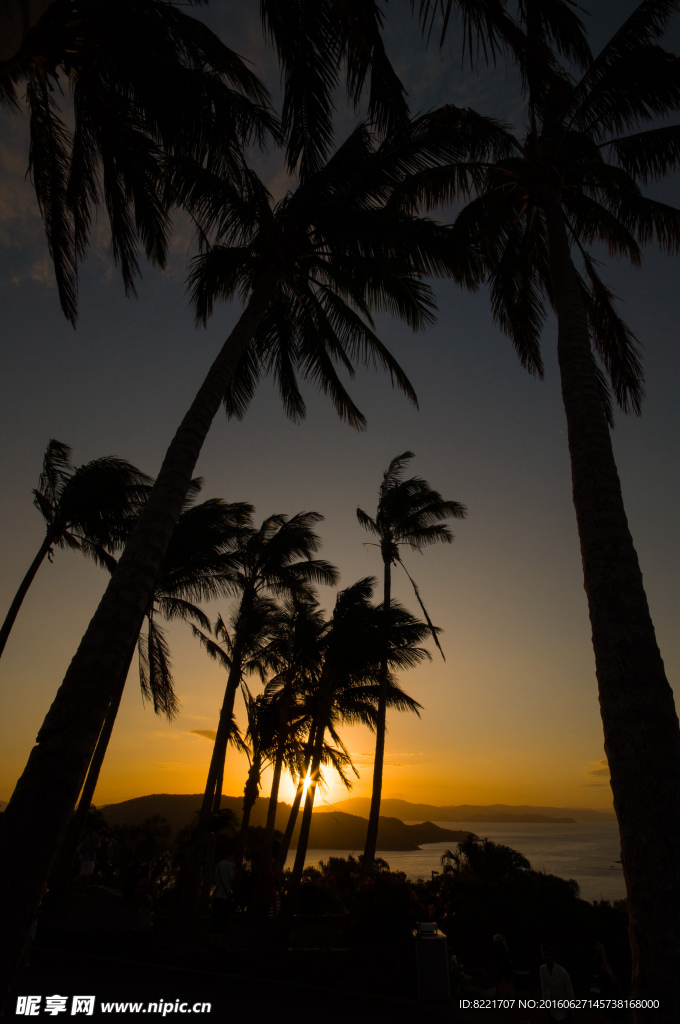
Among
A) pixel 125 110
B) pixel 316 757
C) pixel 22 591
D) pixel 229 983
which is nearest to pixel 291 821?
pixel 316 757

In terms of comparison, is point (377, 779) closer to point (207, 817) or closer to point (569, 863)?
point (207, 817)

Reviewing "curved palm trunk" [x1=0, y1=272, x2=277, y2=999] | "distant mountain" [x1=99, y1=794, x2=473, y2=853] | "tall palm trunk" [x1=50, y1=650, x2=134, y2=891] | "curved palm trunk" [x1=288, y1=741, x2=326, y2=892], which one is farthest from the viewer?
"distant mountain" [x1=99, y1=794, x2=473, y2=853]

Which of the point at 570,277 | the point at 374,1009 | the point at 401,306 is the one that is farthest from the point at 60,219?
the point at 374,1009

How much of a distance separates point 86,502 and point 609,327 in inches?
563

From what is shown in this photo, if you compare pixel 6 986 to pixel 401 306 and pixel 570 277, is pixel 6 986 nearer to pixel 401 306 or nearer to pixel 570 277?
pixel 570 277

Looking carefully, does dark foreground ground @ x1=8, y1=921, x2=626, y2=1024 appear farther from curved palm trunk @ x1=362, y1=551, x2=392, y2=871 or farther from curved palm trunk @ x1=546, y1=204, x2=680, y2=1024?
curved palm trunk @ x1=362, y1=551, x2=392, y2=871

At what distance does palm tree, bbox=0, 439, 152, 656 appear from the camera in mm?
15312

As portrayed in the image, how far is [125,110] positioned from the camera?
6605 mm

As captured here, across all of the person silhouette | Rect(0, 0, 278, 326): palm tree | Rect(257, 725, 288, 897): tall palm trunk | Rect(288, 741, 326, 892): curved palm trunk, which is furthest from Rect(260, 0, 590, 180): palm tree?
Rect(257, 725, 288, 897): tall palm trunk

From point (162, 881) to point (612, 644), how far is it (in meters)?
21.5

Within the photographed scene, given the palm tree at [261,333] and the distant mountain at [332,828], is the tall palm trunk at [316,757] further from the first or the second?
the distant mountain at [332,828]

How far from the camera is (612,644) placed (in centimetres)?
372

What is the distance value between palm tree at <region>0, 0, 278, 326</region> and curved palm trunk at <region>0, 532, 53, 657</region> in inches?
407

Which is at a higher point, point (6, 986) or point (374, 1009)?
point (6, 986)
